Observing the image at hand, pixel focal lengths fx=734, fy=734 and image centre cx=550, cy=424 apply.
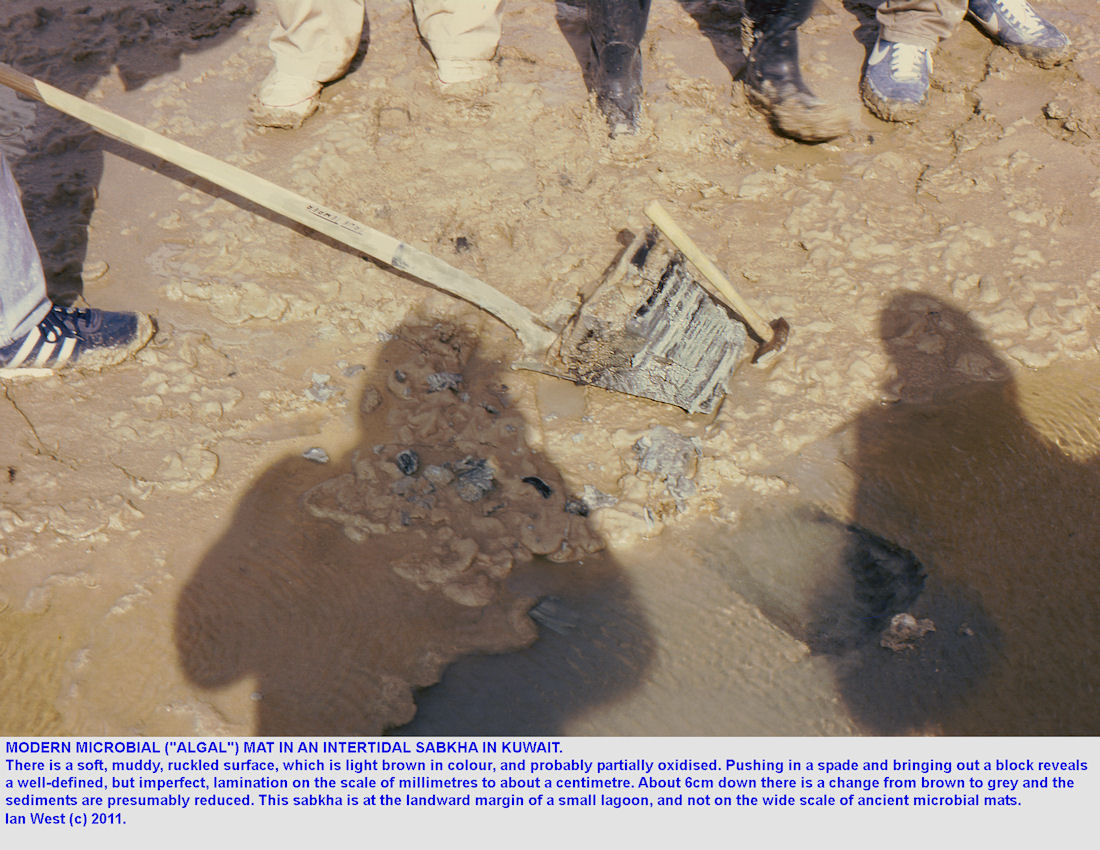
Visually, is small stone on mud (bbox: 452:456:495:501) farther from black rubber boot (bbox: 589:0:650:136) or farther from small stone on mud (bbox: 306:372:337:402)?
black rubber boot (bbox: 589:0:650:136)

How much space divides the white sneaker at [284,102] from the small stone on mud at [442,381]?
1.47m

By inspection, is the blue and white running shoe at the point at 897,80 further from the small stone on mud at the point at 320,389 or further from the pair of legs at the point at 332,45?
the small stone on mud at the point at 320,389

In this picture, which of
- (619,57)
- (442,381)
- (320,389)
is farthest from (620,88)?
(320,389)

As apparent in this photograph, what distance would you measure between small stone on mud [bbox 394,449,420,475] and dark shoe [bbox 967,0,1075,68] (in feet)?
10.9

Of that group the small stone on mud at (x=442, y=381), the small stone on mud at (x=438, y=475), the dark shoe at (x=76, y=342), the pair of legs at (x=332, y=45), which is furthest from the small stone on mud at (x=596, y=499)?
the pair of legs at (x=332, y=45)

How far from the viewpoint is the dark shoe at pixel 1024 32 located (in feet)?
10.6

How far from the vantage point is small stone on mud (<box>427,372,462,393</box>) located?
7.38 feet

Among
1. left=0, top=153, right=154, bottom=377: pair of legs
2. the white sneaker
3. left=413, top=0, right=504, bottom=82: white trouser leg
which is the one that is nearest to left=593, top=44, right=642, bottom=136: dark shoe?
left=413, top=0, right=504, bottom=82: white trouser leg

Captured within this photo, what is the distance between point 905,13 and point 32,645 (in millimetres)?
3910

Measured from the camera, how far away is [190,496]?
1973 mm

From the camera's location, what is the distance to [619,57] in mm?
2904

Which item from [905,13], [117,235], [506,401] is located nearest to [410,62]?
[117,235]

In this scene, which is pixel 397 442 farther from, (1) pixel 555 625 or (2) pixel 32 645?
(2) pixel 32 645

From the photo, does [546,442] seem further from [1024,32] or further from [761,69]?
[1024,32]
